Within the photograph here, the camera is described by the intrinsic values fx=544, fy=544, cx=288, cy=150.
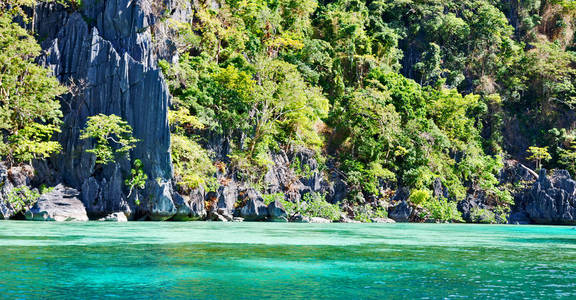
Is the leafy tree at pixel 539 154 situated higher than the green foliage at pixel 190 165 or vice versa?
the leafy tree at pixel 539 154

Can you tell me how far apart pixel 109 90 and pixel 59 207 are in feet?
21.8

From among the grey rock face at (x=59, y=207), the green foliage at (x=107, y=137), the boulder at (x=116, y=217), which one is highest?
the green foliage at (x=107, y=137)

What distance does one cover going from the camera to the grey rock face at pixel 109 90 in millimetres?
25250

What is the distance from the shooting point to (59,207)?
2308 centimetres

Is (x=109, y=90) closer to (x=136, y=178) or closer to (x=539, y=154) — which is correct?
(x=136, y=178)

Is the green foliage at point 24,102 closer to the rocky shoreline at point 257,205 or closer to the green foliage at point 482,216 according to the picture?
the rocky shoreline at point 257,205

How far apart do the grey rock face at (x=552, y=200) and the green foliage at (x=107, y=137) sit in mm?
27026

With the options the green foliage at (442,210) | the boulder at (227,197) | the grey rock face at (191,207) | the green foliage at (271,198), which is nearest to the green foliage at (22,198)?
the grey rock face at (191,207)

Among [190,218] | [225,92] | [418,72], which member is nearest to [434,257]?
[190,218]

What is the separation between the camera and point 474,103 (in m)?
41.7

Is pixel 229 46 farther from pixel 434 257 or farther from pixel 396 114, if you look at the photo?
pixel 434 257

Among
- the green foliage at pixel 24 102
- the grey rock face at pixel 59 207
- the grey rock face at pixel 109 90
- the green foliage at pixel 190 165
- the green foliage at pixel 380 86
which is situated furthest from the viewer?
the green foliage at pixel 380 86

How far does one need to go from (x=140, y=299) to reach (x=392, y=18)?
146 feet

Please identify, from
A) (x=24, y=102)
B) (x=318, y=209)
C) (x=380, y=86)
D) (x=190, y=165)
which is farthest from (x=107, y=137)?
(x=380, y=86)
